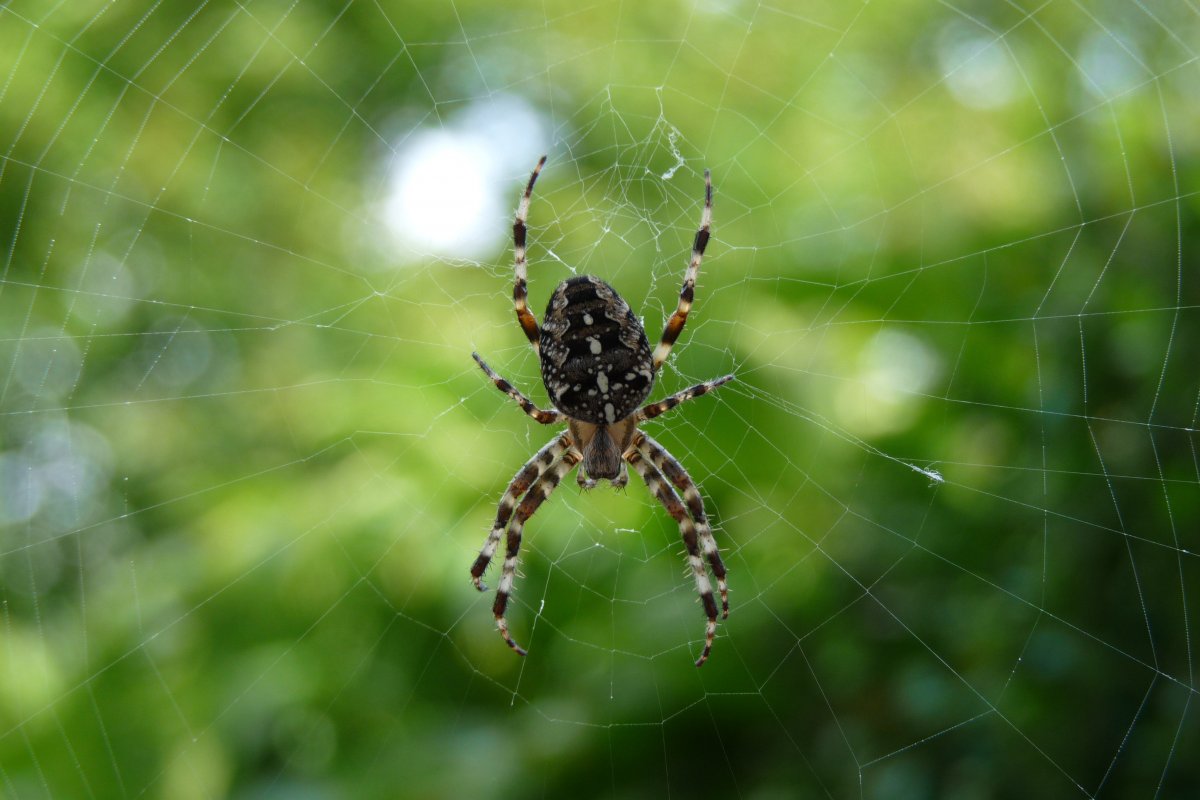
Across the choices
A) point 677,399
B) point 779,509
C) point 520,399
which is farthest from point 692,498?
point 520,399

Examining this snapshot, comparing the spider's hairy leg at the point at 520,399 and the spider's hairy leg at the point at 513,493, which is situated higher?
the spider's hairy leg at the point at 520,399

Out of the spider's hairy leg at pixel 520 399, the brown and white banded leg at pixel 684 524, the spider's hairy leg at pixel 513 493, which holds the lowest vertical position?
the brown and white banded leg at pixel 684 524

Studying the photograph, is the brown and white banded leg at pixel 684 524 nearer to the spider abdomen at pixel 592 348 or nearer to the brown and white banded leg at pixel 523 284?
the spider abdomen at pixel 592 348

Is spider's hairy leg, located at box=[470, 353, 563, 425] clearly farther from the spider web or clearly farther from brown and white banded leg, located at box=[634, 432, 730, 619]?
brown and white banded leg, located at box=[634, 432, 730, 619]

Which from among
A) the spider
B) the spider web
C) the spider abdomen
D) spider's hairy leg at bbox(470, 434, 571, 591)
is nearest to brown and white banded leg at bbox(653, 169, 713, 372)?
the spider

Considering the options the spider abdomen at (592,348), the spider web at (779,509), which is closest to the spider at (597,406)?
the spider abdomen at (592,348)

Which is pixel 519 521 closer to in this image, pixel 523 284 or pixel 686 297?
pixel 523 284

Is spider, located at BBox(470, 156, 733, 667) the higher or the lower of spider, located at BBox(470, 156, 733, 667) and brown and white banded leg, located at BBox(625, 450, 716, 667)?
the higher
